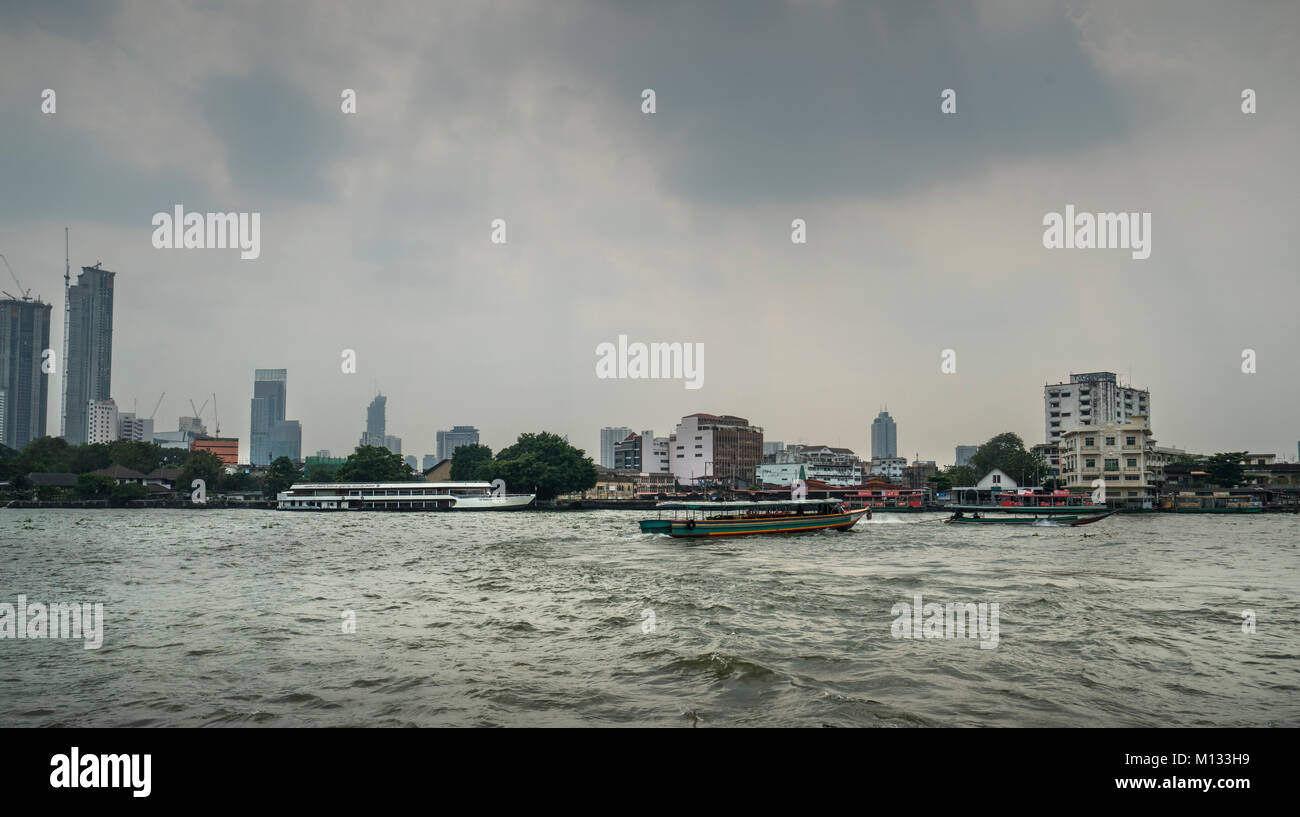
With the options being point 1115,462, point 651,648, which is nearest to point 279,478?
point 1115,462

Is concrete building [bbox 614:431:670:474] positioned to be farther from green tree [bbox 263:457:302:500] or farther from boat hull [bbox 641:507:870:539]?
boat hull [bbox 641:507:870:539]

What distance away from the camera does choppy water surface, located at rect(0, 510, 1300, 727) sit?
878 centimetres

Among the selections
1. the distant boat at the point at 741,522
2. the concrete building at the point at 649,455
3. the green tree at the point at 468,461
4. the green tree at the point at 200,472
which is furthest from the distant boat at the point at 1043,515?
the green tree at the point at 200,472

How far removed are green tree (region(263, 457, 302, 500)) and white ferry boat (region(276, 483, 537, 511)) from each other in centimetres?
1704

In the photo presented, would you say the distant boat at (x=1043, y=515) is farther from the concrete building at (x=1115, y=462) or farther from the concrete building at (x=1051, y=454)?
the concrete building at (x=1051, y=454)

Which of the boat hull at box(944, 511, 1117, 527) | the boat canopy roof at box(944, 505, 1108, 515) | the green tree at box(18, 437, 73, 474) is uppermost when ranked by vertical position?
the green tree at box(18, 437, 73, 474)

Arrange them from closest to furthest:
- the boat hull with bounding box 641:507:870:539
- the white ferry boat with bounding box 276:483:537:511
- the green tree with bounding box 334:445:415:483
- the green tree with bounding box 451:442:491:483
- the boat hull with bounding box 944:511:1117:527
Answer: the boat hull with bounding box 641:507:870:539, the boat hull with bounding box 944:511:1117:527, the white ferry boat with bounding box 276:483:537:511, the green tree with bounding box 334:445:415:483, the green tree with bounding box 451:442:491:483

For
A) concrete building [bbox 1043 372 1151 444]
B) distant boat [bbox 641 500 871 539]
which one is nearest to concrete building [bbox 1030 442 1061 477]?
concrete building [bbox 1043 372 1151 444]

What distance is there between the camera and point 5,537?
1719 inches

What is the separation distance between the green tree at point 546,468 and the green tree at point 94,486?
51.2 meters

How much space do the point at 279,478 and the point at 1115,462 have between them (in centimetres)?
11505

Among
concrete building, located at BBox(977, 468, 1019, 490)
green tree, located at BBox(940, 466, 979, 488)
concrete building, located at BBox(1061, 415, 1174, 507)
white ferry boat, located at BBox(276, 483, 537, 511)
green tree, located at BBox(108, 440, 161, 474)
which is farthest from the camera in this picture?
green tree, located at BBox(108, 440, 161, 474)
